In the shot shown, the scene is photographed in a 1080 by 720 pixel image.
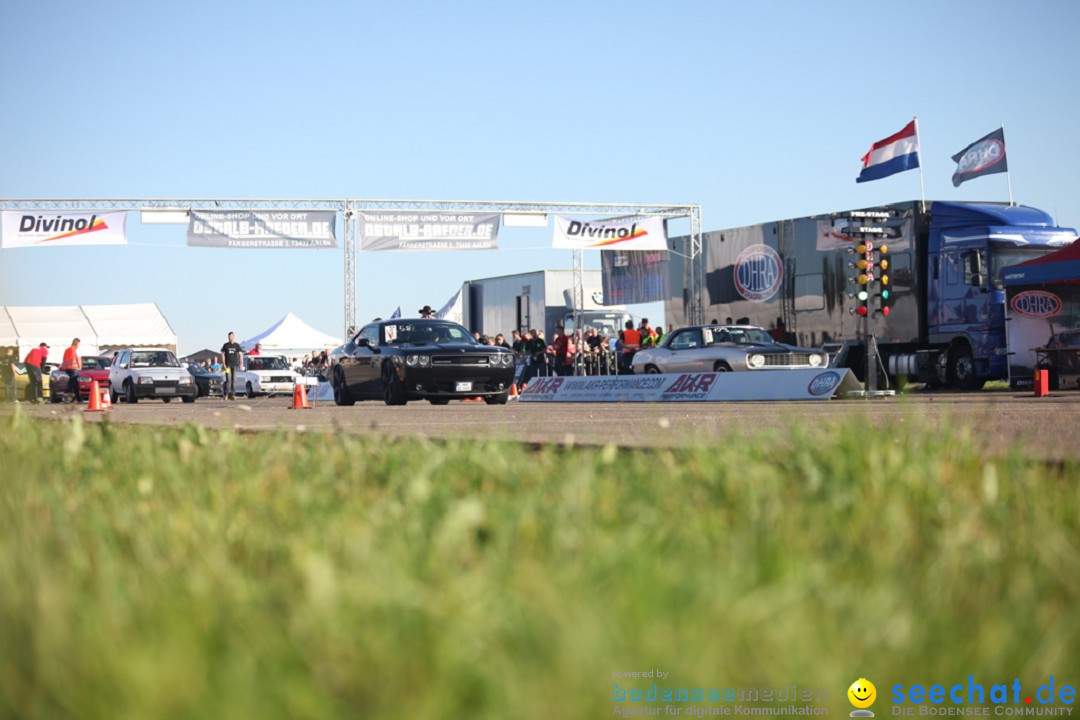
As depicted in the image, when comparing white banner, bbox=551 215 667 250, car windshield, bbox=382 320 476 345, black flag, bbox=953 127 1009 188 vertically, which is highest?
black flag, bbox=953 127 1009 188

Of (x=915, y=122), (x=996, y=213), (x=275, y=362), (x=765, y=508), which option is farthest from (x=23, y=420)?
(x=275, y=362)

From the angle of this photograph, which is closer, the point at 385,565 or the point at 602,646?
the point at 602,646

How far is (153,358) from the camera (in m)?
35.2

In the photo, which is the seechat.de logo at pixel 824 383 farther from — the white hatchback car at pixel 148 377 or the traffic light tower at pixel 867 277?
the white hatchback car at pixel 148 377

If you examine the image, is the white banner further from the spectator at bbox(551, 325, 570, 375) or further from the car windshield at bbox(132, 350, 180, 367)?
the car windshield at bbox(132, 350, 180, 367)

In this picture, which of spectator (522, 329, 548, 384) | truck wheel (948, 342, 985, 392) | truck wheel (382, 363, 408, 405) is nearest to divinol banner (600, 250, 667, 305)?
spectator (522, 329, 548, 384)

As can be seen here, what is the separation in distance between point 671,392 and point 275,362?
26848 millimetres

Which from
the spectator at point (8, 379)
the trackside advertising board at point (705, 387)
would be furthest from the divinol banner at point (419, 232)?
the trackside advertising board at point (705, 387)

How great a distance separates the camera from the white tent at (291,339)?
59.2m

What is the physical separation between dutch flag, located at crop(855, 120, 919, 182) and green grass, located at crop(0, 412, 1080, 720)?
24894 millimetres

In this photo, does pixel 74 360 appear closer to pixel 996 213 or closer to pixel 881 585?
pixel 996 213

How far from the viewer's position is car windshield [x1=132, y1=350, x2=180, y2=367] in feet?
114

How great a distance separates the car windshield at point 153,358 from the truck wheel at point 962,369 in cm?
1995

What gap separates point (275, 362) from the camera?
45.9 metres
